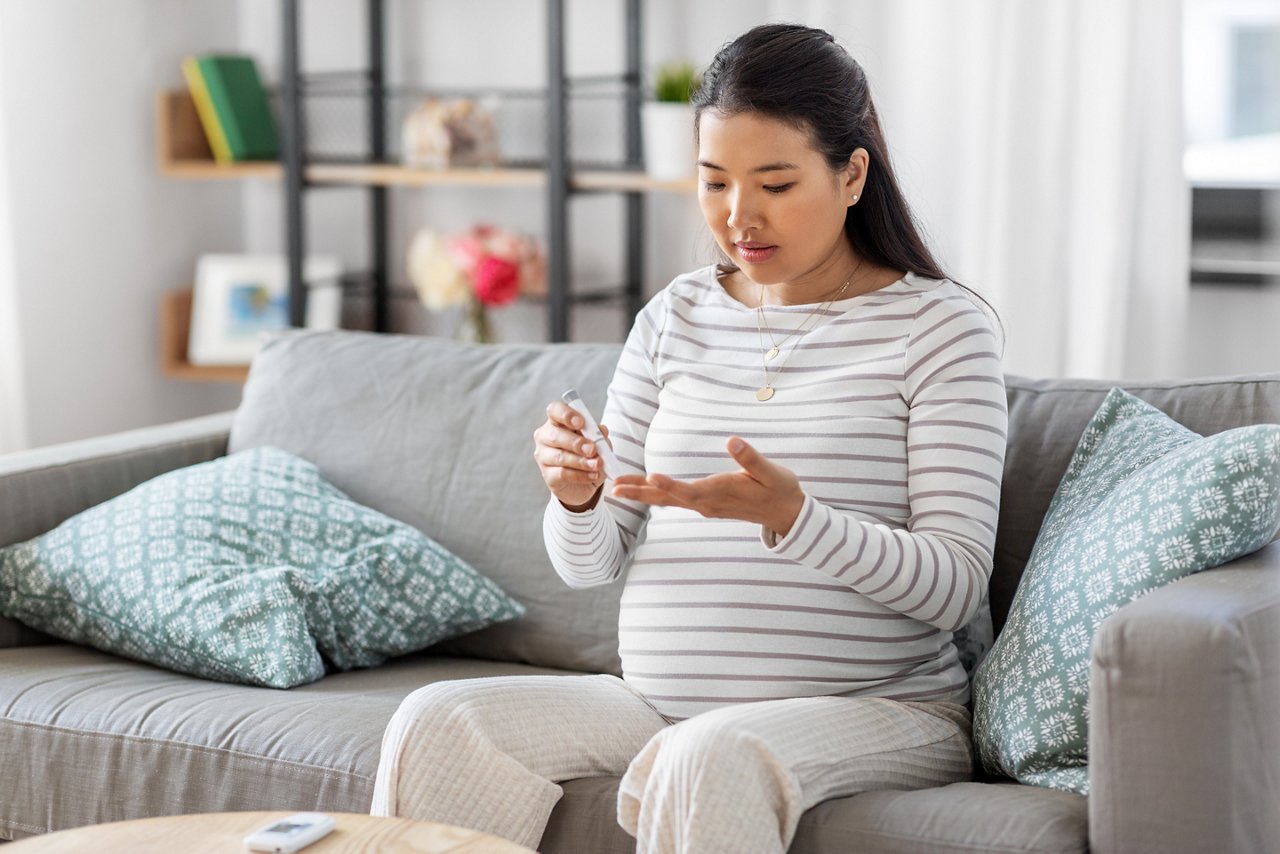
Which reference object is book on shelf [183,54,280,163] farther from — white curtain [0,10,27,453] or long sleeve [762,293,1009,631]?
long sleeve [762,293,1009,631]

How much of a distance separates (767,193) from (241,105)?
232 centimetres

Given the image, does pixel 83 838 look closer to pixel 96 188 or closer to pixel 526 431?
pixel 526 431

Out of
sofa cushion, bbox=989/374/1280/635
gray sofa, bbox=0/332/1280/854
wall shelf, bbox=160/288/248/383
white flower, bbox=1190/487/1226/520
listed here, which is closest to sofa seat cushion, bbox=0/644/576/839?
gray sofa, bbox=0/332/1280/854

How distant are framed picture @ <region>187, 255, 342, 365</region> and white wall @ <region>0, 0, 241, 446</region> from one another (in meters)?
0.13

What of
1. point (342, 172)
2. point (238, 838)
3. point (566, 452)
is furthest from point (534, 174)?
point (238, 838)

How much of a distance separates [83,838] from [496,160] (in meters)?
2.31

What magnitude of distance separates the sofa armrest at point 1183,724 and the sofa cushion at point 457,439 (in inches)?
30.0

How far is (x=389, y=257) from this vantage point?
3.70m

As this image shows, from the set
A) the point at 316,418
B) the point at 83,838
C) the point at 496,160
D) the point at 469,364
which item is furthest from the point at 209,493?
the point at 496,160

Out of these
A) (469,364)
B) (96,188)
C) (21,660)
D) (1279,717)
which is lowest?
(21,660)

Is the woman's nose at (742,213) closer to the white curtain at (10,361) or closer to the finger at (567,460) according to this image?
the finger at (567,460)

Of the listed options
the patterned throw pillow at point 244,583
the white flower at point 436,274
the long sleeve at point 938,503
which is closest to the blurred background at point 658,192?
the white flower at point 436,274

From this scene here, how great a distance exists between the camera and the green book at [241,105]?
11.4ft

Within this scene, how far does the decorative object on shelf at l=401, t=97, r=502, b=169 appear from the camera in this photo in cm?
328
